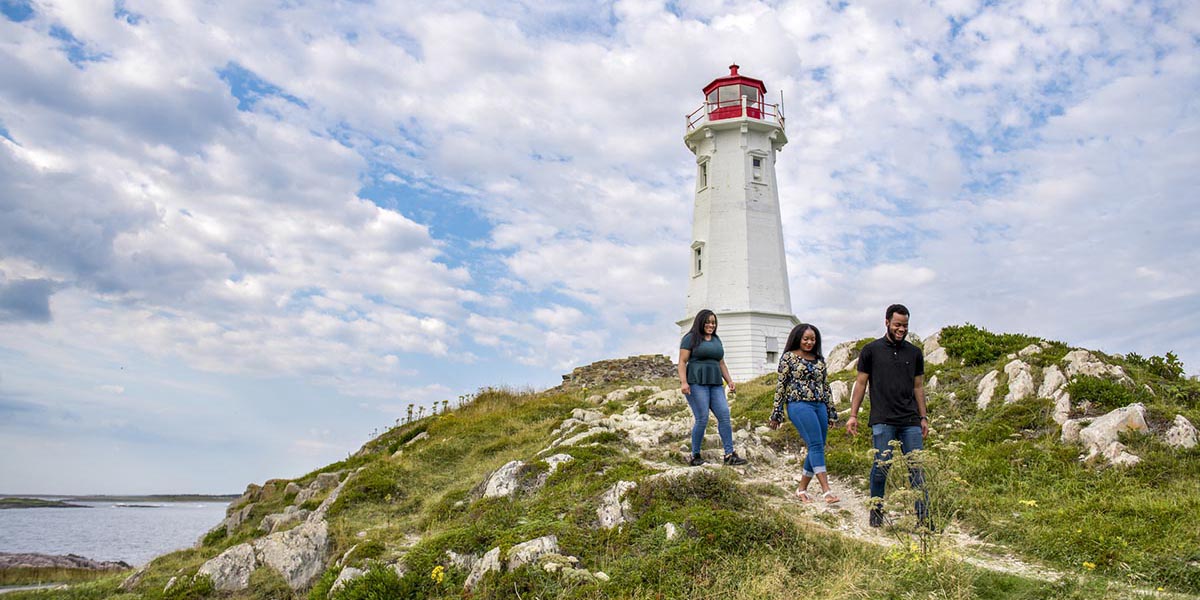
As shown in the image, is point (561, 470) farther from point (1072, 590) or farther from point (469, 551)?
point (1072, 590)

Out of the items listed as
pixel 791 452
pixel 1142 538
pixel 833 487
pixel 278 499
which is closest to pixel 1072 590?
pixel 1142 538

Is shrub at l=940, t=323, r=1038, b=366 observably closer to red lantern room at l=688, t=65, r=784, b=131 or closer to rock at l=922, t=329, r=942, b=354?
rock at l=922, t=329, r=942, b=354

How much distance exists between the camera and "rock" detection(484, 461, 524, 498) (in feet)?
38.3

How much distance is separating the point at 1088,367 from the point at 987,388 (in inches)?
70.1

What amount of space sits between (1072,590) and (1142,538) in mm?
2016

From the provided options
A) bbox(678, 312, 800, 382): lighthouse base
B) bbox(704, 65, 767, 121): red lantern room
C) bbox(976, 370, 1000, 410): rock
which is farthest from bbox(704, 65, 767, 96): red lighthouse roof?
bbox(976, 370, 1000, 410): rock

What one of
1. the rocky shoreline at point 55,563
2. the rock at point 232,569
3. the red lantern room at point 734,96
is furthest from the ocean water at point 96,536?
the red lantern room at point 734,96

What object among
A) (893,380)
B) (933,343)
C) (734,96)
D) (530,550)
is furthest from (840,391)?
(734,96)

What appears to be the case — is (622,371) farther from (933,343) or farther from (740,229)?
(933,343)

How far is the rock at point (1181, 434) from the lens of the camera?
10719 mm

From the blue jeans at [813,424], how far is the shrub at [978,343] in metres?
8.28

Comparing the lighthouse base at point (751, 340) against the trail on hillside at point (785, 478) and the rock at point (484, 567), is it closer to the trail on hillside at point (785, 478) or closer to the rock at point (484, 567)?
the trail on hillside at point (785, 478)

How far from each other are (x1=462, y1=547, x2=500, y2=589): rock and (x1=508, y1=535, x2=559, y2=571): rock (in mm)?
163

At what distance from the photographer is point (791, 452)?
14.1 meters
